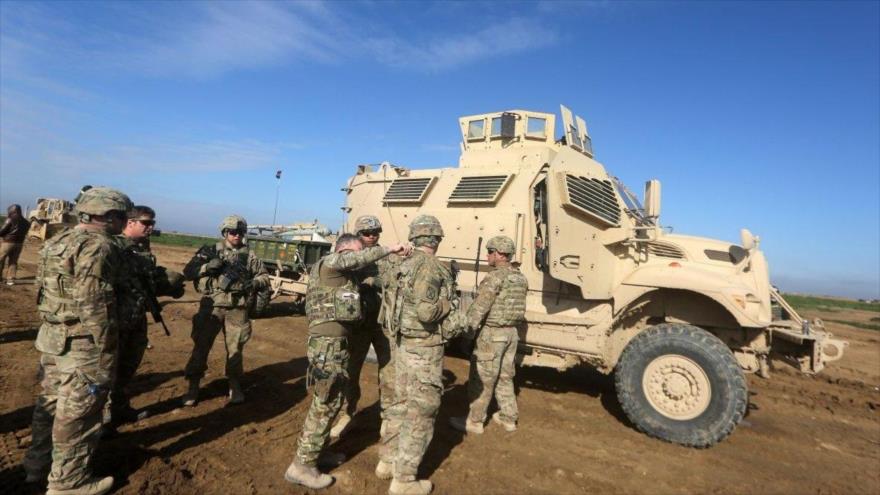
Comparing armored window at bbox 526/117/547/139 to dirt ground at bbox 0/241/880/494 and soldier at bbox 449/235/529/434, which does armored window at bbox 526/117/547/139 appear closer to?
soldier at bbox 449/235/529/434

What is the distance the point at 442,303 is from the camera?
3146mm

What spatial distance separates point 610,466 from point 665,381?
1151 millimetres

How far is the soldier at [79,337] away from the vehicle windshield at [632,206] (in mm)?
5608

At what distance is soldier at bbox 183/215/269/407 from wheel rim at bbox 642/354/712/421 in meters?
4.11

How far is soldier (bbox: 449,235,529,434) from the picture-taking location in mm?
4375

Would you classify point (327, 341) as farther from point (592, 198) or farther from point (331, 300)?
point (592, 198)

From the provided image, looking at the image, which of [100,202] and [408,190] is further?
[408,190]

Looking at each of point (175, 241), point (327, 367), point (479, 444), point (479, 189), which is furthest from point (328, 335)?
point (175, 241)

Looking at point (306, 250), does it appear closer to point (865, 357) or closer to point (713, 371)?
point (713, 371)

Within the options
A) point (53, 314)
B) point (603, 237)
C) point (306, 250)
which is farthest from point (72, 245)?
point (306, 250)

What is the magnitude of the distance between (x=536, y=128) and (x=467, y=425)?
13.2ft

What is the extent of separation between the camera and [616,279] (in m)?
5.39

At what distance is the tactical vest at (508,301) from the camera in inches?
172

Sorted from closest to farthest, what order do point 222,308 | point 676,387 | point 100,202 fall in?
1. point 100,202
2. point 676,387
3. point 222,308
